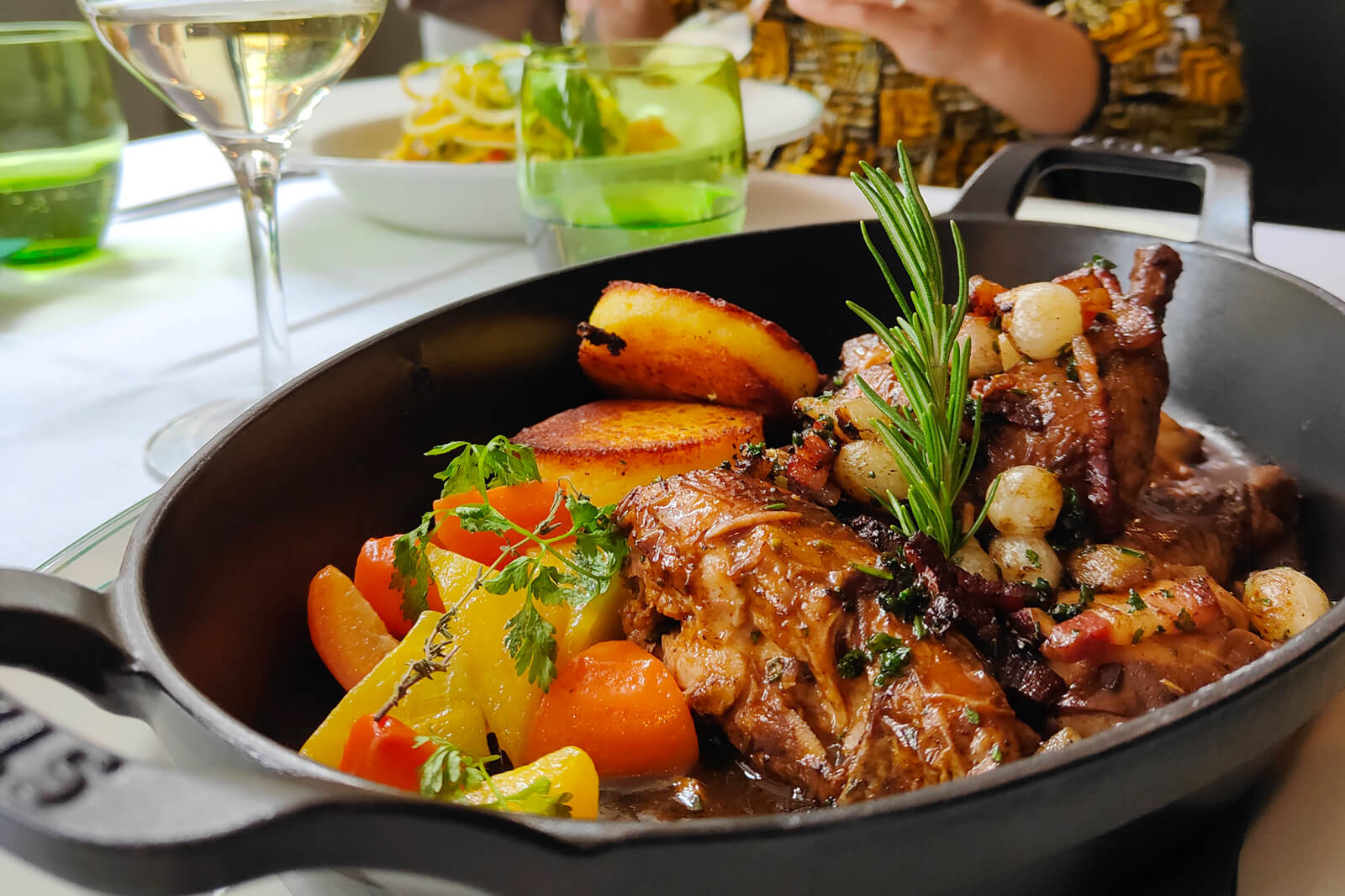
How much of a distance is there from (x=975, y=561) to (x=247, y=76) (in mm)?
1063

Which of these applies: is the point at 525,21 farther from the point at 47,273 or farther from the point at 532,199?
the point at 532,199

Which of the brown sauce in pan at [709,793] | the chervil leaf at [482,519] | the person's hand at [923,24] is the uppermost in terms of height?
the person's hand at [923,24]

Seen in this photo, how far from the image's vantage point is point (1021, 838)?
512 millimetres

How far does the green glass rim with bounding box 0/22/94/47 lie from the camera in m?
1.74

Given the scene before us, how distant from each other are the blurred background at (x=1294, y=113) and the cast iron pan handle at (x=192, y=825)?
9.86 ft

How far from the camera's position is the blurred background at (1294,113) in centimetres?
289

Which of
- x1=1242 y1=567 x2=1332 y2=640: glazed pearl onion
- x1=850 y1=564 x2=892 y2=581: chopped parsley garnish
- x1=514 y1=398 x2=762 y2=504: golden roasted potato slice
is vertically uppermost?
x1=850 y1=564 x2=892 y2=581: chopped parsley garnish

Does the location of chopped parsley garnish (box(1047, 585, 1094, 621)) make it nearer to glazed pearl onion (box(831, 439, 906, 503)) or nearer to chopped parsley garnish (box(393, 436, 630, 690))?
glazed pearl onion (box(831, 439, 906, 503))

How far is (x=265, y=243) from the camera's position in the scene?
1.46m

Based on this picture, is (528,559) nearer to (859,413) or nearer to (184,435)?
(859,413)

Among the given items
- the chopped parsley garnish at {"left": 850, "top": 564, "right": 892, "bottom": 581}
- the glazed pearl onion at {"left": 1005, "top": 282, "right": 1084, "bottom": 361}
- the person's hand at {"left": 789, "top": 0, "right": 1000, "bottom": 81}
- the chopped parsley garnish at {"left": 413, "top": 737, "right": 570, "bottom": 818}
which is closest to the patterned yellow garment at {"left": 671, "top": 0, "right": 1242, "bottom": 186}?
the person's hand at {"left": 789, "top": 0, "right": 1000, "bottom": 81}

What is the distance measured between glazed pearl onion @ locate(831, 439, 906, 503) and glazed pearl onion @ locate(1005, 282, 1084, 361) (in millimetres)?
176

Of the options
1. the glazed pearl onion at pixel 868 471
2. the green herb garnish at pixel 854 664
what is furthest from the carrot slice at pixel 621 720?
the glazed pearl onion at pixel 868 471

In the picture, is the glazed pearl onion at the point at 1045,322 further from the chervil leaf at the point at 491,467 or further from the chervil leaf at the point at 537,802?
the chervil leaf at the point at 537,802
